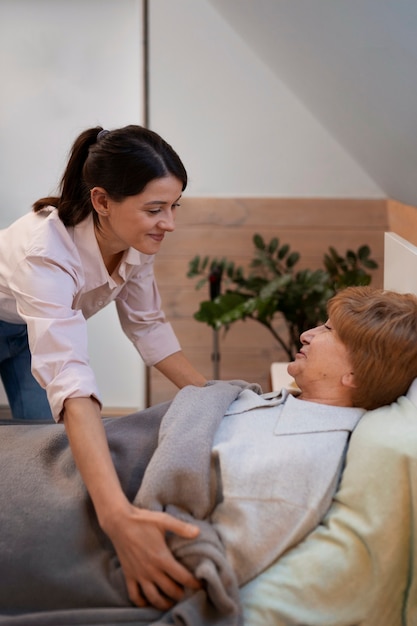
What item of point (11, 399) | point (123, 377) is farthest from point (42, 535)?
point (123, 377)

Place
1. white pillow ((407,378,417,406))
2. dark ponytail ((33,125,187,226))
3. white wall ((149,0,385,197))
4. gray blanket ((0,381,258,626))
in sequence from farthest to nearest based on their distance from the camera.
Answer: white wall ((149,0,385,197)), dark ponytail ((33,125,187,226)), white pillow ((407,378,417,406)), gray blanket ((0,381,258,626))

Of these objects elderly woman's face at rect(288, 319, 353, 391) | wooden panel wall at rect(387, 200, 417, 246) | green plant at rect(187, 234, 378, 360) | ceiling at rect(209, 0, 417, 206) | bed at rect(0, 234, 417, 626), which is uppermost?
ceiling at rect(209, 0, 417, 206)

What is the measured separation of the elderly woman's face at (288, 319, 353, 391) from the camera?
5.37 feet

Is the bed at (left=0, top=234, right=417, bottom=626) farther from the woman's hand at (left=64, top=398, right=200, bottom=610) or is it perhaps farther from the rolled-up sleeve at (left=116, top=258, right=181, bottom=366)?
the rolled-up sleeve at (left=116, top=258, right=181, bottom=366)

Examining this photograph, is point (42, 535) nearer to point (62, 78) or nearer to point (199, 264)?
point (199, 264)

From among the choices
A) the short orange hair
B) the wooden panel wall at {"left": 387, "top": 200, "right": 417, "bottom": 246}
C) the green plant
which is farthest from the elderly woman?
the green plant

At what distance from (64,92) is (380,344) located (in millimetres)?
2672

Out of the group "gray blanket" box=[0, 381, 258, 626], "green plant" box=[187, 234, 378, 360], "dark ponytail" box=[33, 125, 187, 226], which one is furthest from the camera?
"green plant" box=[187, 234, 378, 360]

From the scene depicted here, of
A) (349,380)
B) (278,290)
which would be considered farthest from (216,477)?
(278,290)

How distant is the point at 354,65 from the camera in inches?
90.2

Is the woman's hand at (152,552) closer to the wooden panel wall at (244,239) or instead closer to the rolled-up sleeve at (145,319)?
the rolled-up sleeve at (145,319)

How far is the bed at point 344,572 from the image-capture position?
4.43 feet

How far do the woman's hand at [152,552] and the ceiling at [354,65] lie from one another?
3.43ft

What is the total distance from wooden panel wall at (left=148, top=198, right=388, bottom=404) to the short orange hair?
82.3 inches
